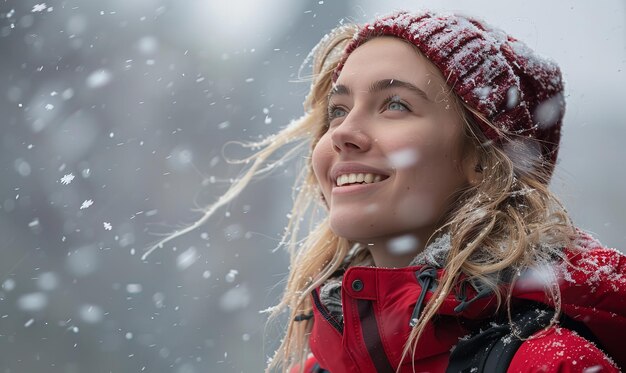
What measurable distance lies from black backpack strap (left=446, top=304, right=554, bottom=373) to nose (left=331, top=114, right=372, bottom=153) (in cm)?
71

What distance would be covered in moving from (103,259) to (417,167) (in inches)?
392

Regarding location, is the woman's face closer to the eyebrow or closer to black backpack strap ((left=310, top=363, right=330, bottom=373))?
the eyebrow

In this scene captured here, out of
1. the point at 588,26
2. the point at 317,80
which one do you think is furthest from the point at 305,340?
the point at 588,26

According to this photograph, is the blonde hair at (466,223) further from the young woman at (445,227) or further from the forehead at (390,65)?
the forehead at (390,65)

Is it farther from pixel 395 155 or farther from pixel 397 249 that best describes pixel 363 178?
pixel 397 249

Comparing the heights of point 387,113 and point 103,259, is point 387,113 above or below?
above

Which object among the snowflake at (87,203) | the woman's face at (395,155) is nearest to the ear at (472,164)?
the woman's face at (395,155)

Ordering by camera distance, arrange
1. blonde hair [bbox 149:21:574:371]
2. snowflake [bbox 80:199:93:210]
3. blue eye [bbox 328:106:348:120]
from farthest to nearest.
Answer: snowflake [bbox 80:199:93:210]
blue eye [bbox 328:106:348:120]
blonde hair [bbox 149:21:574:371]

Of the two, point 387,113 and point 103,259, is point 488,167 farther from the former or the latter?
point 103,259

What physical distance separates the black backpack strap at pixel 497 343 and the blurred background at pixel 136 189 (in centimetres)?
620

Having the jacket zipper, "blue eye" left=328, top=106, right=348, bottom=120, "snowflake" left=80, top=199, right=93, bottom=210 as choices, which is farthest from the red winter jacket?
"snowflake" left=80, top=199, right=93, bottom=210

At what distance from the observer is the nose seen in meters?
2.52

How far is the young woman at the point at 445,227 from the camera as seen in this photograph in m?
2.08

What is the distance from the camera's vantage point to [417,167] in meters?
2.47
